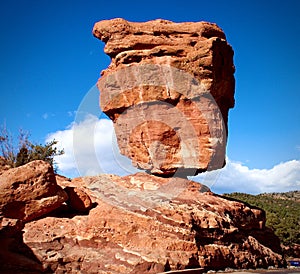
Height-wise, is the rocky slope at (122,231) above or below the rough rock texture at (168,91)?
below

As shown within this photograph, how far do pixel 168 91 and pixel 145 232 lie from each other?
25.5 feet

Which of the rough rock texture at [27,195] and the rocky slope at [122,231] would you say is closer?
the rocky slope at [122,231]

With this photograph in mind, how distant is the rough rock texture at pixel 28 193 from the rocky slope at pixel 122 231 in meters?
0.04

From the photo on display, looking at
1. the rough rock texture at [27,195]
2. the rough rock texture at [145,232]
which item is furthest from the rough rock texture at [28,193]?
the rough rock texture at [145,232]

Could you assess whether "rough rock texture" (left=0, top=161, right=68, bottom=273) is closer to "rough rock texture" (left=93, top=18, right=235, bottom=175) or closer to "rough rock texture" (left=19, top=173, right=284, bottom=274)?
"rough rock texture" (left=19, top=173, right=284, bottom=274)

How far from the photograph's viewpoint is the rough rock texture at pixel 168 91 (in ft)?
55.5

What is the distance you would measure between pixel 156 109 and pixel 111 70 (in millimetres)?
3569

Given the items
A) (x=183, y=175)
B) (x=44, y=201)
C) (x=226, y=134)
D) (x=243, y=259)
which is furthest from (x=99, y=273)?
(x=226, y=134)

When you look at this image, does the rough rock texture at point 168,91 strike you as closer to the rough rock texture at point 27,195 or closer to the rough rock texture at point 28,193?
the rough rock texture at point 27,195

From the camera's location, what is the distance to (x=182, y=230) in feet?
40.8

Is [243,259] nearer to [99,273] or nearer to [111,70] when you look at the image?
[99,273]

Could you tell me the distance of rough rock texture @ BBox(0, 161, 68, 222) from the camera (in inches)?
469

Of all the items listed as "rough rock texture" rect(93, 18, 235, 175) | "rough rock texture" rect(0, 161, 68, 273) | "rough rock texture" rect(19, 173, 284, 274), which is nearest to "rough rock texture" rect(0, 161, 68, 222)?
"rough rock texture" rect(0, 161, 68, 273)

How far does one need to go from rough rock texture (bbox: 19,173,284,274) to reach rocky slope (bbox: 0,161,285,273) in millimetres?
31
